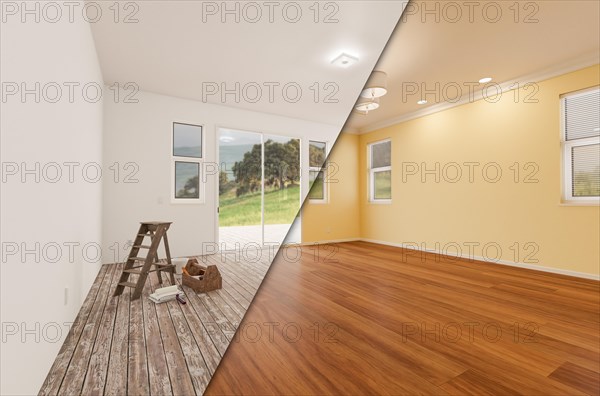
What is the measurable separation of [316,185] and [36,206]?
3.70 feet

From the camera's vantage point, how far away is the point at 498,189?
3.33 meters

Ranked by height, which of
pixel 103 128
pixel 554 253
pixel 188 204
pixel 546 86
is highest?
pixel 546 86

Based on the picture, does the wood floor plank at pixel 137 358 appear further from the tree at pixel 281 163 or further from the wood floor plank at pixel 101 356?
the tree at pixel 281 163

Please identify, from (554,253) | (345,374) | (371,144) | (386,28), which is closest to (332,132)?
(345,374)

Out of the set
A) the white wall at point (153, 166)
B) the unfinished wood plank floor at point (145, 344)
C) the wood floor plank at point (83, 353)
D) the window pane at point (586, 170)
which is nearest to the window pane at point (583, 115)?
the window pane at point (586, 170)

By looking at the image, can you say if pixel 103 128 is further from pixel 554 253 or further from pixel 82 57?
pixel 554 253

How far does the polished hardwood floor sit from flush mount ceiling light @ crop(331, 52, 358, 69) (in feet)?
6.76

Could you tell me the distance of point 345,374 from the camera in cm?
114

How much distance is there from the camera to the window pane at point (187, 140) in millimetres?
3703

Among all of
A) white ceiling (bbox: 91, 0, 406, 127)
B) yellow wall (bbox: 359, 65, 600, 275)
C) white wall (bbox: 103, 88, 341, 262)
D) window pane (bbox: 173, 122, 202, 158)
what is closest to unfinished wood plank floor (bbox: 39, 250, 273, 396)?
white wall (bbox: 103, 88, 341, 262)

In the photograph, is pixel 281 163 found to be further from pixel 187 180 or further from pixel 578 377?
pixel 187 180

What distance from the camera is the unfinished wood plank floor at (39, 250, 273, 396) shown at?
1100 millimetres

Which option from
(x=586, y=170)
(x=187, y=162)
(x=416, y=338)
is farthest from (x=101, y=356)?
(x=586, y=170)

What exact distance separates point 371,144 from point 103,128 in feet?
A: 13.2
